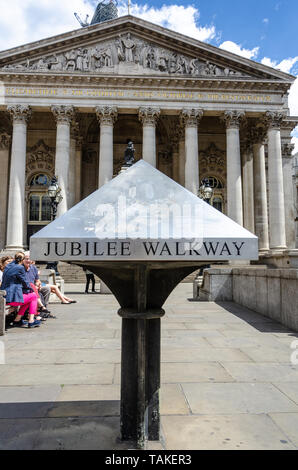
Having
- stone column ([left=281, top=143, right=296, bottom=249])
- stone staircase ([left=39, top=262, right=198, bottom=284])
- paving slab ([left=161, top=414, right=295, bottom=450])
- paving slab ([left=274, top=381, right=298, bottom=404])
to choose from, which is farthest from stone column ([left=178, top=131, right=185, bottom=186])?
paving slab ([left=161, top=414, right=295, bottom=450])

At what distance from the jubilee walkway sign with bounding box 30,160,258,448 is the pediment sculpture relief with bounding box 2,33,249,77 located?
95.5 feet

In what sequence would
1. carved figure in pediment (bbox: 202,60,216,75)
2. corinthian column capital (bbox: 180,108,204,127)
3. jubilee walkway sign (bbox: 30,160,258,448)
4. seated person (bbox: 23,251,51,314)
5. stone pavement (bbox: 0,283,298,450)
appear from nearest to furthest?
jubilee walkway sign (bbox: 30,160,258,448) → stone pavement (bbox: 0,283,298,450) → seated person (bbox: 23,251,51,314) → corinthian column capital (bbox: 180,108,204,127) → carved figure in pediment (bbox: 202,60,216,75)

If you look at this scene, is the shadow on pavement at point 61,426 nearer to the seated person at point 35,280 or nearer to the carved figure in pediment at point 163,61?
the seated person at point 35,280

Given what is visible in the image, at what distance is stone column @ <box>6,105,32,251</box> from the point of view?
87.7ft

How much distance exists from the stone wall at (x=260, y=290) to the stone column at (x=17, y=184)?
17.1m

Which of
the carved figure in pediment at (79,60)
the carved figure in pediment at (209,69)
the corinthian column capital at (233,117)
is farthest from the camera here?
the carved figure in pediment at (209,69)

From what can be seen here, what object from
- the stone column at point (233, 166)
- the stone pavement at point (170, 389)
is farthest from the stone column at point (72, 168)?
the stone pavement at point (170, 389)

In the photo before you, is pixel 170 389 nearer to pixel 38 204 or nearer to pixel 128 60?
pixel 128 60

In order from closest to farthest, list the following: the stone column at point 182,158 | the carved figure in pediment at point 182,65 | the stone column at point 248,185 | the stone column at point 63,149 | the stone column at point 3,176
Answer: the stone column at point 63,149 < the carved figure in pediment at point 182,65 < the stone column at point 182,158 < the stone column at point 3,176 < the stone column at point 248,185

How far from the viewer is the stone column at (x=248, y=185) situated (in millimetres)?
32719

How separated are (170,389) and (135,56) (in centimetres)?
3017

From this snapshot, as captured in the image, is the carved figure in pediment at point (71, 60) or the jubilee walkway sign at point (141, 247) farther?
the carved figure in pediment at point (71, 60)

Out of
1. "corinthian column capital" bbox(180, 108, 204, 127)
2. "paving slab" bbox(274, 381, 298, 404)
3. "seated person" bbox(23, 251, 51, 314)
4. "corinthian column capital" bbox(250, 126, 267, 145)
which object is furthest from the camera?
"corinthian column capital" bbox(250, 126, 267, 145)

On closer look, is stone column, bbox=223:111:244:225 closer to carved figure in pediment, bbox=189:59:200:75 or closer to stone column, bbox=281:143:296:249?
carved figure in pediment, bbox=189:59:200:75
